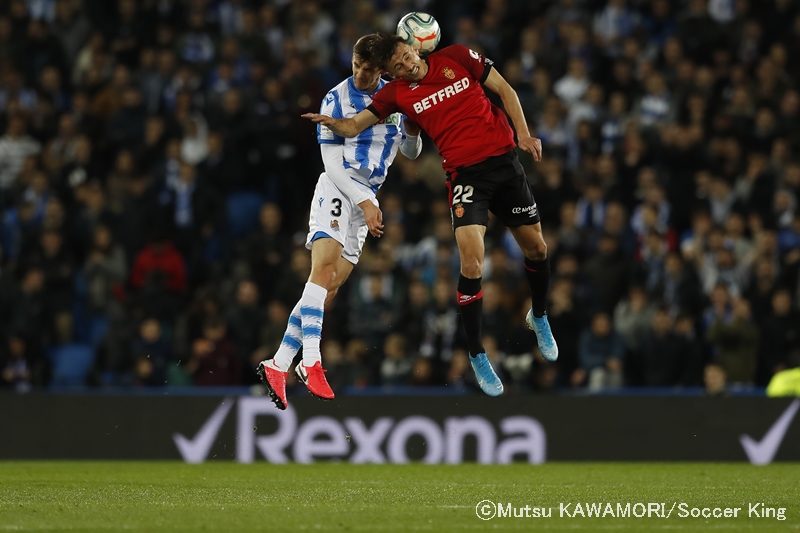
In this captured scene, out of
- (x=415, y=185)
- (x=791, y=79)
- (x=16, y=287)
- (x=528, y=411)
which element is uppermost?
(x=791, y=79)

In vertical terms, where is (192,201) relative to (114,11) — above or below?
below

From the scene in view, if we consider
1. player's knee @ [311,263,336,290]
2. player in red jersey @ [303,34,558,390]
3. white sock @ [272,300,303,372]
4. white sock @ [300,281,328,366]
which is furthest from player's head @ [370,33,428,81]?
white sock @ [272,300,303,372]

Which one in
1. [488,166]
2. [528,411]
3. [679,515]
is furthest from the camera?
[528,411]

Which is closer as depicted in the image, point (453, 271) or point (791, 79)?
point (453, 271)

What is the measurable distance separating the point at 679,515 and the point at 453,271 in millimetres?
8237

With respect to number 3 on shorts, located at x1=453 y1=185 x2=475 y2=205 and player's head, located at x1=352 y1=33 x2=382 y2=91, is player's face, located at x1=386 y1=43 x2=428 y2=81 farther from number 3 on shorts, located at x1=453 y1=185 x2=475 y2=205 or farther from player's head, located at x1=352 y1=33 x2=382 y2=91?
number 3 on shorts, located at x1=453 y1=185 x2=475 y2=205

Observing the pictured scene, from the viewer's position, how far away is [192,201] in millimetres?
19562

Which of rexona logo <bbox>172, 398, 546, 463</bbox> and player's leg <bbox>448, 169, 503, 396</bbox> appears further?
rexona logo <bbox>172, 398, 546, 463</bbox>

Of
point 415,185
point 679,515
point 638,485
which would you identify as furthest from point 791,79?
point 679,515

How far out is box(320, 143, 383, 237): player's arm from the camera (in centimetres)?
1195

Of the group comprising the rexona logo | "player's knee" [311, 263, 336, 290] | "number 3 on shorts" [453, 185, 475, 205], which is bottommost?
the rexona logo

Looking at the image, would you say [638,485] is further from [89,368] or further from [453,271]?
[89,368]

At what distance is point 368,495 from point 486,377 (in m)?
1.45

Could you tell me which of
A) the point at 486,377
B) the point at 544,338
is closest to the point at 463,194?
the point at 486,377
